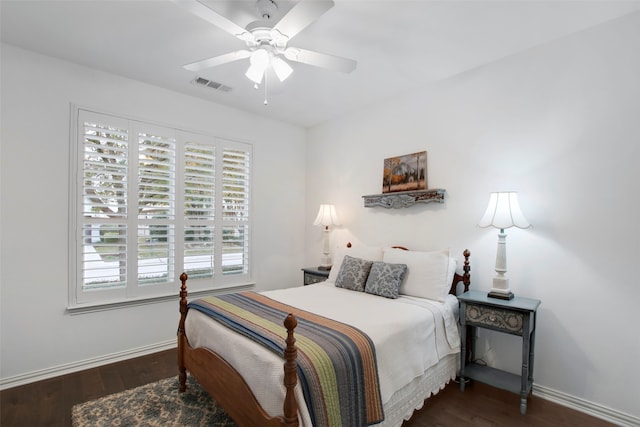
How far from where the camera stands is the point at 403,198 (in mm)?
3477

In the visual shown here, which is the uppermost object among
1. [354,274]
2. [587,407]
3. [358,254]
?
[358,254]

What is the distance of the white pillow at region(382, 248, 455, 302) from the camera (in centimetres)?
274

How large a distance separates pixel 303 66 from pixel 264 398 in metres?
2.66

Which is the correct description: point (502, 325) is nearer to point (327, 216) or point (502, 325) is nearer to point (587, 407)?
point (587, 407)

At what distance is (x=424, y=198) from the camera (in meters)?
3.30

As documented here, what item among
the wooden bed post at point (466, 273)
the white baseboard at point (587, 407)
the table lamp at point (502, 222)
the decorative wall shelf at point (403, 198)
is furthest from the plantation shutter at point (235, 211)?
the white baseboard at point (587, 407)

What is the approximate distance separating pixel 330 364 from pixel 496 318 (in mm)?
1560

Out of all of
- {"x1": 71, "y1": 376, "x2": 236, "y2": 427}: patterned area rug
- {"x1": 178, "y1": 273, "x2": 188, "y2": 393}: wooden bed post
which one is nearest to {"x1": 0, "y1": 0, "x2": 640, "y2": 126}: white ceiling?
{"x1": 178, "y1": 273, "x2": 188, "y2": 393}: wooden bed post

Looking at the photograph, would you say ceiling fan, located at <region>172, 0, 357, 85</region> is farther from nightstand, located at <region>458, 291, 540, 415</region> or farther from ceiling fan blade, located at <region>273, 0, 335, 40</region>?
nightstand, located at <region>458, 291, 540, 415</region>

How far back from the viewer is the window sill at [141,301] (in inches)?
116

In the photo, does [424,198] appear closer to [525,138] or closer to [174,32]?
[525,138]

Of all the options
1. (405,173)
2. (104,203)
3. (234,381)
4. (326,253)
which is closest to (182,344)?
(234,381)

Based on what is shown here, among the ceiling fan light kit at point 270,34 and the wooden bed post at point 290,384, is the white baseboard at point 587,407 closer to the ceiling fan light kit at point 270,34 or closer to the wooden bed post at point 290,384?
the wooden bed post at point 290,384

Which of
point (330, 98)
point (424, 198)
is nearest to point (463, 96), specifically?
point (424, 198)
